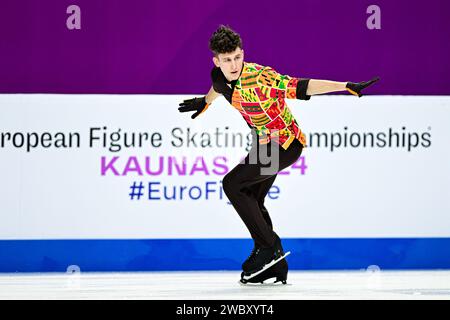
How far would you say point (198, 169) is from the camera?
22.6 ft

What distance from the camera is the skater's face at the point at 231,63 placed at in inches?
215

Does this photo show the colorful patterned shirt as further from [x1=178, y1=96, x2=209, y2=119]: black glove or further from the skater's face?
[x1=178, y1=96, x2=209, y2=119]: black glove

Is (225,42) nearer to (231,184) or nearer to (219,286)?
(231,184)

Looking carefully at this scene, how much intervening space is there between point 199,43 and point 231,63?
1.77 m

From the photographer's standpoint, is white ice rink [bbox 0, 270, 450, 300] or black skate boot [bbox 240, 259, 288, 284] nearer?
white ice rink [bbox 0, 270, 450, 300]

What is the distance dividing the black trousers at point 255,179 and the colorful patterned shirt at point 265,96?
0.07m

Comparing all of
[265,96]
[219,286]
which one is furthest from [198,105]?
[219,286]

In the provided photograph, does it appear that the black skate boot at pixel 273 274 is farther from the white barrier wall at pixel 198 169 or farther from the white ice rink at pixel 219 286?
the white barrier wall at pixel 198 169

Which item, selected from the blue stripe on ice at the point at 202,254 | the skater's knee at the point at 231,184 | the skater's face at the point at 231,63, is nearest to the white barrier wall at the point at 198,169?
the blue stripe on ice at the point at 202,254

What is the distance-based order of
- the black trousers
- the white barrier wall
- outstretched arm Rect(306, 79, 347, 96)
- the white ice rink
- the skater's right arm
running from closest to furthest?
1. the white ice rink
2. outstretched arm Rect(306, 79, 347, 96)
3. the black trousers
4. the skater's right arm
5. the white barrier wall

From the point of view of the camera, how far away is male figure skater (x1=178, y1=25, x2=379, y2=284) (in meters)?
5.47

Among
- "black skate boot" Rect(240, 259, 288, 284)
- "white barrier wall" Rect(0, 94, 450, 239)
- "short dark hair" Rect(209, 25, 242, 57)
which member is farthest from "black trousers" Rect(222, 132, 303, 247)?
"white barrier wall" Rect(0, 94, 450, 239)
